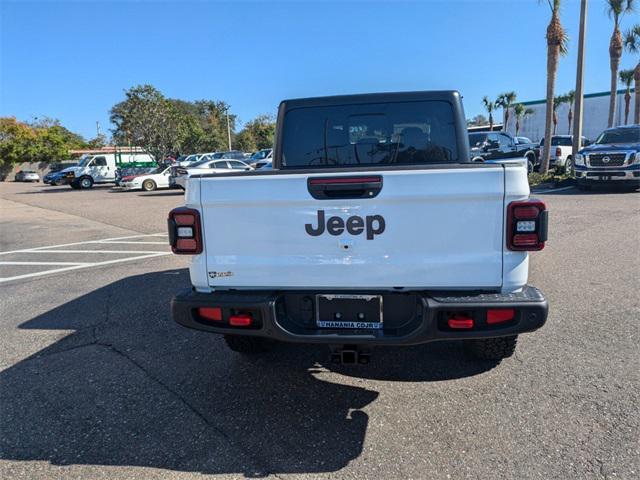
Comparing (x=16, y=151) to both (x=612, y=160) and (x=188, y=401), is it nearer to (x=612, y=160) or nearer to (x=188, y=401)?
(x=612, y=160)

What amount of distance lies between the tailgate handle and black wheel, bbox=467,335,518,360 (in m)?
1.60

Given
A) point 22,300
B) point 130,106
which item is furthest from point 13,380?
point 130,106

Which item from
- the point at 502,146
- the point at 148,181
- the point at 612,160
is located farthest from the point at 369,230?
the point at 148,181

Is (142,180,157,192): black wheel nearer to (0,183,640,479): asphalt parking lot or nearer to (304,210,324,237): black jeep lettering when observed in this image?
(0,183,640,479): asphalt parking lot

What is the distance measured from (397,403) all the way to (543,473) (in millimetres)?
1024

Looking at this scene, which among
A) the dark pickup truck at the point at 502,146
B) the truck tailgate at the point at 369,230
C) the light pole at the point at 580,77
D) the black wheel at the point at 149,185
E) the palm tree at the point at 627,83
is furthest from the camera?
the palm tree at the point at 627,83

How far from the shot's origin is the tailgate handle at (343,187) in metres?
2.90

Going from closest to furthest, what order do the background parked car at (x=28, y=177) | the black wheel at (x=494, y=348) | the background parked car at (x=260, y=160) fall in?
the black wheel at (x=494, y=348) < the background parked car at (x=260, y=160) < the background parked car at (x=28, y=177)

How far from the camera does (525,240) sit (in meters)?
2.86

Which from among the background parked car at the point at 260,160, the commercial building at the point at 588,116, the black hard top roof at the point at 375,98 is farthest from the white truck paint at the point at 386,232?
the commercial building at the point at 588,116

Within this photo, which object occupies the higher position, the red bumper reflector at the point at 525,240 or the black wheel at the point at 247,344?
the red bumper reflector at the point at 525,240

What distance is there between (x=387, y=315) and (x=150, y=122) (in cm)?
3766

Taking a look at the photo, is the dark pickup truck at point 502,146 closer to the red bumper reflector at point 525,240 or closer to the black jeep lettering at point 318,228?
the red bumper reflector at point 525,240

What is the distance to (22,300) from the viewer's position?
6336mm
